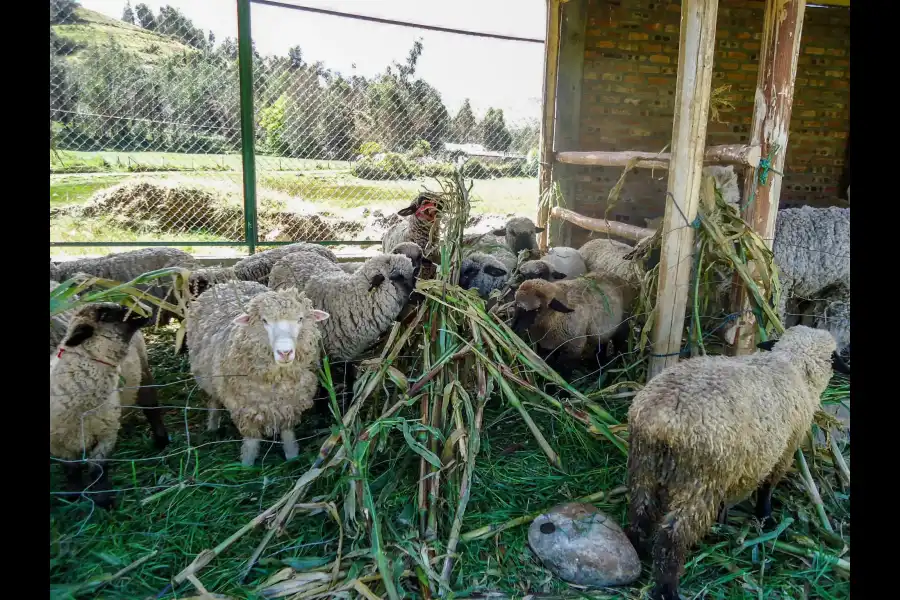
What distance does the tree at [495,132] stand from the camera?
29.4 feet

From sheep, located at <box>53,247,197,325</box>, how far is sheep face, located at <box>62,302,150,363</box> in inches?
70.7

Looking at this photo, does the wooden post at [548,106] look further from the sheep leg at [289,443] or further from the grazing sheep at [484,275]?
the sheep leg at [289,443]

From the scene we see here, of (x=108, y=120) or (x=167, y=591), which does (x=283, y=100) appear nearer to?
(x=108, y=120)

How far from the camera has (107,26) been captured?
244 inches

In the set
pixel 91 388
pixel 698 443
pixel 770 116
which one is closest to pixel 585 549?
pixel 698 443

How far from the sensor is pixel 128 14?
644cm

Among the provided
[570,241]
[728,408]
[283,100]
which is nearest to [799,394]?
[728,408]

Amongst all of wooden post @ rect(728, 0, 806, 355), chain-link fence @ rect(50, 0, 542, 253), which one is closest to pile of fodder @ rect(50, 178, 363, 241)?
chain-link fence @ rect(50, 0, 542, 253)

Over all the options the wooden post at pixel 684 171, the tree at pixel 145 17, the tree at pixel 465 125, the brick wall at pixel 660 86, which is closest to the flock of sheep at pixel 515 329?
the wooden post at pixel 684 171

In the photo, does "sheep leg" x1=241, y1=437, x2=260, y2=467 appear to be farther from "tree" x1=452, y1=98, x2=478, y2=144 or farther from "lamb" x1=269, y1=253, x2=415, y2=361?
"tree" x1=452, y1=98, x2=478, y2=144

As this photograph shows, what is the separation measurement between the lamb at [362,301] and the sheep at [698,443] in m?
2.24

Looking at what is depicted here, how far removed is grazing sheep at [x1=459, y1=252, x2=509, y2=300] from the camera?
18.4 feet

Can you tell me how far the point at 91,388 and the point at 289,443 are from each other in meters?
1.15

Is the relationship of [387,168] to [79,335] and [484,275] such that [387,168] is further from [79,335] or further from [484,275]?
[79,335]
